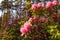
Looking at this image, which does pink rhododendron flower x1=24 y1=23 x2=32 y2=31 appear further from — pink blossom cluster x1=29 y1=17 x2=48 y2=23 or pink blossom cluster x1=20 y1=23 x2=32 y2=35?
pink blossom cluster x1=29 y1=17 x2=48 y2=23

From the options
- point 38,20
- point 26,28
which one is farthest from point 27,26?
point 38,20

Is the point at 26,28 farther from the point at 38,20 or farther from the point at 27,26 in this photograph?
the point at 38,20

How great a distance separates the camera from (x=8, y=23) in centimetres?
397

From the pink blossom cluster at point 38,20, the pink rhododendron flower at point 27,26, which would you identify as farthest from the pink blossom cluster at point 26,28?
the pink blossom cluster at point 38,20

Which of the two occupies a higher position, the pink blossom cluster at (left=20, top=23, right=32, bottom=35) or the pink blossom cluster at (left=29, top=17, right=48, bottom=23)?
the pink blossom cluster at (left=29, top=17, right=48, bottom=23)

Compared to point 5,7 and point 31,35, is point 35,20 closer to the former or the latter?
point 31,35

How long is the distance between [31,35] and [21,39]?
452 millimetres

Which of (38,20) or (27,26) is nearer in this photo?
(27,26)

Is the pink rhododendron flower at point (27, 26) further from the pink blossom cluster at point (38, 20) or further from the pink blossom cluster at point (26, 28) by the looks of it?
the pink blossom cluster at point (38, 20)

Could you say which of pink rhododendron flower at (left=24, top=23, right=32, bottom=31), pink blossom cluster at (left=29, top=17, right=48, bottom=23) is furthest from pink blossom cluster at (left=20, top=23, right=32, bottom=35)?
pink blossom cluster at (left=29, top=17, right=48, bottom=23)

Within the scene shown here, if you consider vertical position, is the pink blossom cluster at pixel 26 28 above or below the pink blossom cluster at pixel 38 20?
below

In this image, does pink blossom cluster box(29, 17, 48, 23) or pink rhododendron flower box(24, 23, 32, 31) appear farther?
pink blossom cluster box(29, 17, 48, 23)

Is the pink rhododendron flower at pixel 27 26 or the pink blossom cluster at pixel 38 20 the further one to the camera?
the pink blossom cluster at pixel 38 20

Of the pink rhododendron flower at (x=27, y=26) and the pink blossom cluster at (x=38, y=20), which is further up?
the pink blossom cluster at (x=38, y=20)
